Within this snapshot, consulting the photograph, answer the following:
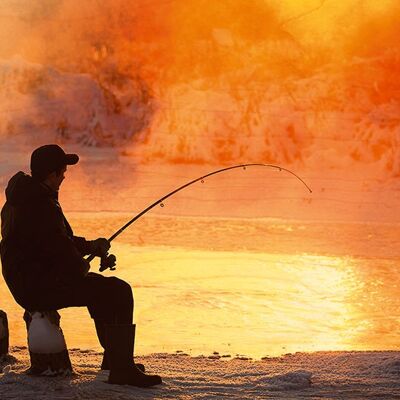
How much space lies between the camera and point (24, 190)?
5008mm

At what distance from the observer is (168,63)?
23.6 metres

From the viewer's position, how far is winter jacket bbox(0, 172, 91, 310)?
4.96 meters

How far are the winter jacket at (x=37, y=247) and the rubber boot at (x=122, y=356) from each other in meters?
0.29

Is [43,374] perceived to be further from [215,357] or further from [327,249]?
[327,249]

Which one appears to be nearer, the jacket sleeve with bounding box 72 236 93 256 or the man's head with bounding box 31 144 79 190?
the man's head with bounding box 31 144 79 190

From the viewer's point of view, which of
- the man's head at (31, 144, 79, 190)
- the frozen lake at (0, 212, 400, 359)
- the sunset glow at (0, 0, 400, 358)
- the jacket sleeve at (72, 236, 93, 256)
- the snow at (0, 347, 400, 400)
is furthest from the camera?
the sunset glow at (0, 0, 400, 358)

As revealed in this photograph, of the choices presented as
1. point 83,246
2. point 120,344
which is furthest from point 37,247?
point 120,344

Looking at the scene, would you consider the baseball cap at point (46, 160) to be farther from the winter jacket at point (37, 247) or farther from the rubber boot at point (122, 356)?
the rubber boot at point (122, 356)

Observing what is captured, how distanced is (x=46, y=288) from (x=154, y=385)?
644 millimetres

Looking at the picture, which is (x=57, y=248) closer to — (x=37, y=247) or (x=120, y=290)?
(x=37, y=247)

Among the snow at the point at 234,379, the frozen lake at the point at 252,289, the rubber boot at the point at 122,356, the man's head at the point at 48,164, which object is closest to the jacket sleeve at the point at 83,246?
the man's head at the point at 48,164

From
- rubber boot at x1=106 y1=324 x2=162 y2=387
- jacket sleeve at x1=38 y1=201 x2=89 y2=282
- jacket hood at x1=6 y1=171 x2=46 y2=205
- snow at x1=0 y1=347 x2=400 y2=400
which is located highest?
jacket hood at x1=6 y1=171 x2=46 y2=205

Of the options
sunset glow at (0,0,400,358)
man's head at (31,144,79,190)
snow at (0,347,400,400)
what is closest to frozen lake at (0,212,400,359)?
sunset glow at (0,0,400,358)

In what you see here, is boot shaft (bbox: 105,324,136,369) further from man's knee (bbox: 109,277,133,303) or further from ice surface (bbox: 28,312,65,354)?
ice surface (bbox: 28,312,65,354)
